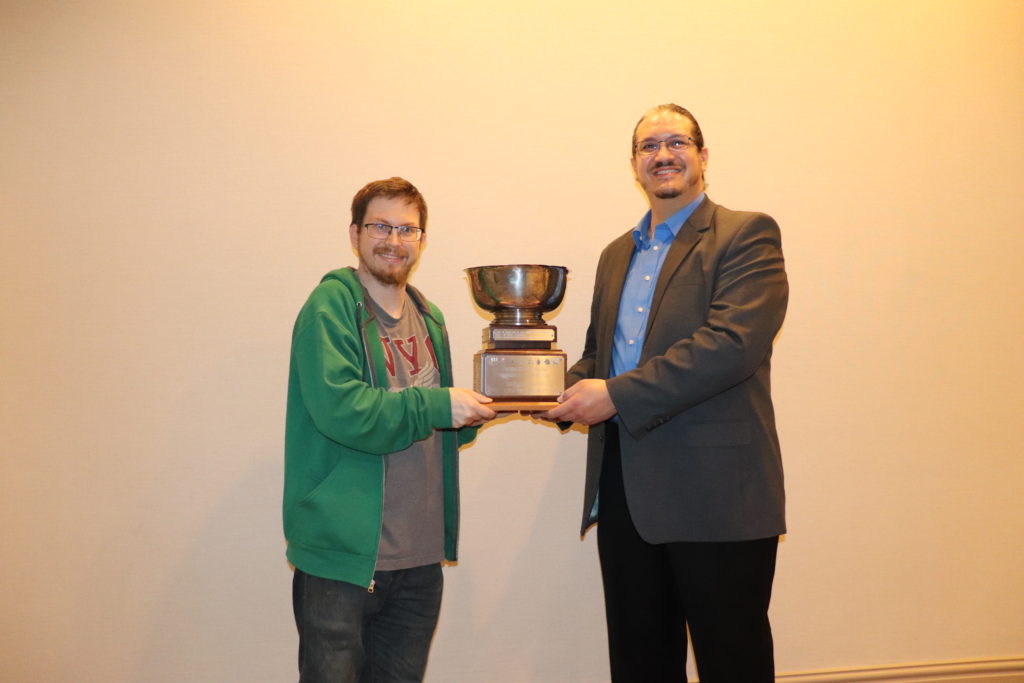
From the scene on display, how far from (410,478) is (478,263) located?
1.12 m

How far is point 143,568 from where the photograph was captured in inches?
102

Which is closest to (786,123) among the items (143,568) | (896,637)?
(896,637)

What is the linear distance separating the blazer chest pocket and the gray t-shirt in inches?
24.2

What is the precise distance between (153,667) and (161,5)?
215 cm

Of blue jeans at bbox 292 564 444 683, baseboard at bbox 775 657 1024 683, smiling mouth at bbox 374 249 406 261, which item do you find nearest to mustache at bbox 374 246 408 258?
smiling mouth at bbox 374 249 406 261

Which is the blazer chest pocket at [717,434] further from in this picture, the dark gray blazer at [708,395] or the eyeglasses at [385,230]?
the eyeglasses at [385,230]

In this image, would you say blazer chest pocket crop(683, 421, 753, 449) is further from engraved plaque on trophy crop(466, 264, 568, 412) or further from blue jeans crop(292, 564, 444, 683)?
blue jeans crop(292, 564, 444, 683)

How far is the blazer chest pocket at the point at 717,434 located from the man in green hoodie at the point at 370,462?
1.60 ft

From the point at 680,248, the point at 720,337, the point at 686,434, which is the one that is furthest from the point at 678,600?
the point at 680,248

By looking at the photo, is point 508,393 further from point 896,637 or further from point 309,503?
point 896,637

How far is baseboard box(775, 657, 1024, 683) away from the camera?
2902 millimetres

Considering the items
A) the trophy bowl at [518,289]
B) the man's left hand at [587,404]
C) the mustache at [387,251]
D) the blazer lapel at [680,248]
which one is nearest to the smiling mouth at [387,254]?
the mustache at [387,251]

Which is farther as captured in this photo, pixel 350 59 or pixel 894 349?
pixel 894 349

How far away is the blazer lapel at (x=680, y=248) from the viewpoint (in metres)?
2.02
